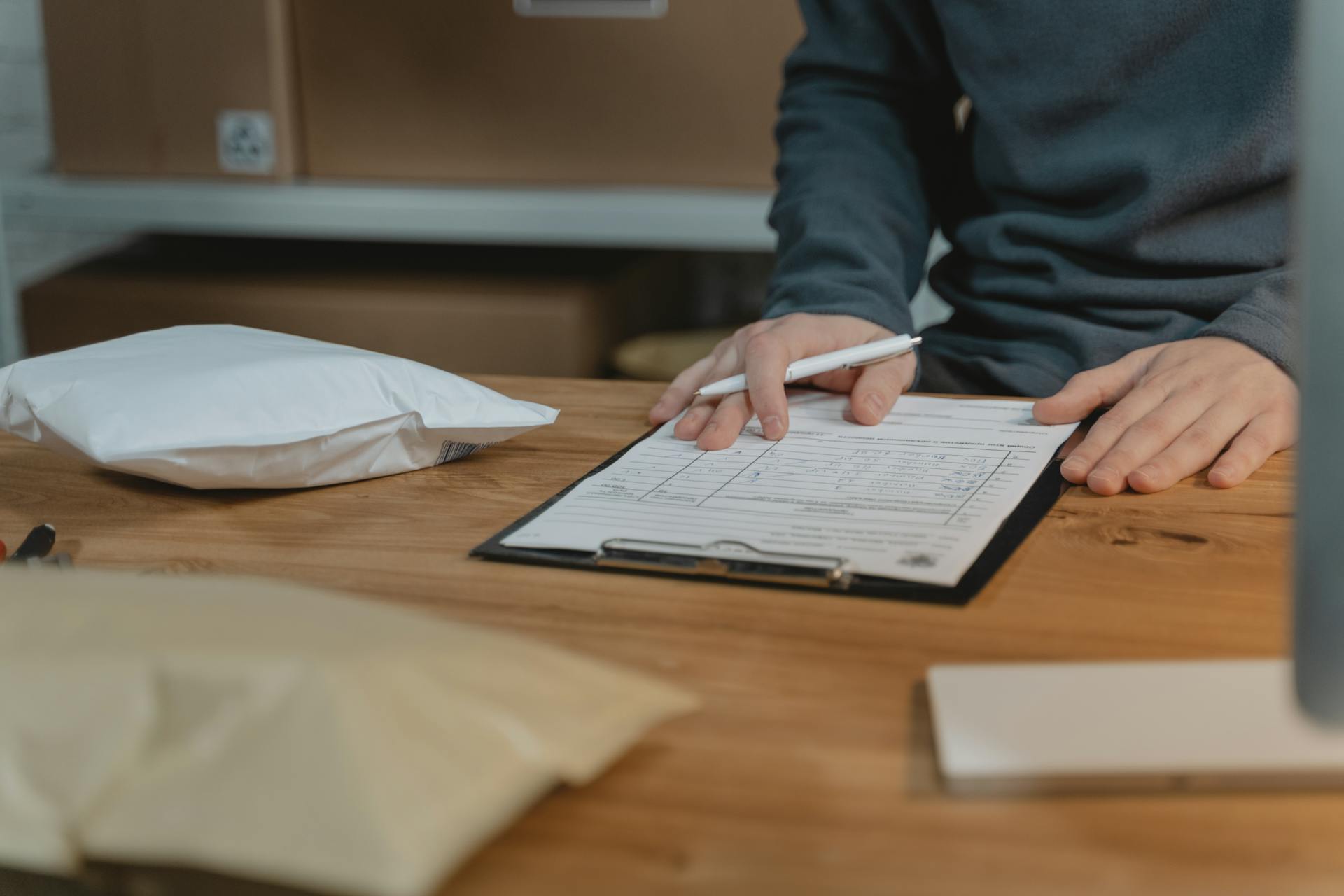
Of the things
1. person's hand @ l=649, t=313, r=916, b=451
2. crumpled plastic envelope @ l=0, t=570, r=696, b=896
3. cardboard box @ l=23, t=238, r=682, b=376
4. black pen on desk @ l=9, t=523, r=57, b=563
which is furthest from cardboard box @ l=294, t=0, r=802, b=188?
crumpled plastic envelope @ l=0, t=570, r=696, b=896

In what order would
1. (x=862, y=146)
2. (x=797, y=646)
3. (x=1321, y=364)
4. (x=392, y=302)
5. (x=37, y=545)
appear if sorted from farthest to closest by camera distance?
(x=392, y=302), (x=862, y=146), (x=37, y=545), (x=797, y=646), (x=1321, y=364)

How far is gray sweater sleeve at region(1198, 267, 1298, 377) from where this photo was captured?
0.66 meters

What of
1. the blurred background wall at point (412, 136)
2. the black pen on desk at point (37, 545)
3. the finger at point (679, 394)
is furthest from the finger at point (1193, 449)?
the blurred background wall at point (412, 136)

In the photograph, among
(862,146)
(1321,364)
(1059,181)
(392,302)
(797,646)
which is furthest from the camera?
(392,302)

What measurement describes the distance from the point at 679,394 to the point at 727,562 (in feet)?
0.85

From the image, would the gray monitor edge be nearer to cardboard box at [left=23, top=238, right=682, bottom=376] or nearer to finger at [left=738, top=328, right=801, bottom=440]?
finger at [left=738, top=328, right=801, bottom=440]

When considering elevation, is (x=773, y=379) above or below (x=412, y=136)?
below

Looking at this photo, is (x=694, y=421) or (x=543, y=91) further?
(x=543, y=91)

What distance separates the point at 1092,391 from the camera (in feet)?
2.13

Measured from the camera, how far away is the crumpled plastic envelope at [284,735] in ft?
0.86

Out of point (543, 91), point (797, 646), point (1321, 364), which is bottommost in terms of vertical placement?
point (797, 646)

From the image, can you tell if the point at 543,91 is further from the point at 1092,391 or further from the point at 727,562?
the point at 727,562

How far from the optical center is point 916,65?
3.30ft

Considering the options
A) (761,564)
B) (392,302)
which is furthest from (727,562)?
(392,302)
